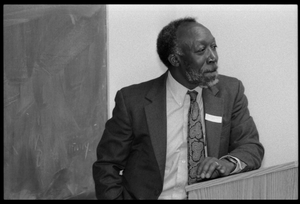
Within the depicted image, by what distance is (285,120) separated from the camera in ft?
10.2

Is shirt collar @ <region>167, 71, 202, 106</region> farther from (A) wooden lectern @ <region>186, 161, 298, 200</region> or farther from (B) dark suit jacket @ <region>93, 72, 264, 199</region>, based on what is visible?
(A) wooden lectern @ <region>186, 161, 298, 200</region>

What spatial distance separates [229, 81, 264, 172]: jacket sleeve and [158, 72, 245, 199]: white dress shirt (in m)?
0.18

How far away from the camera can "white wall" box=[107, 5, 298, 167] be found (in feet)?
10.0

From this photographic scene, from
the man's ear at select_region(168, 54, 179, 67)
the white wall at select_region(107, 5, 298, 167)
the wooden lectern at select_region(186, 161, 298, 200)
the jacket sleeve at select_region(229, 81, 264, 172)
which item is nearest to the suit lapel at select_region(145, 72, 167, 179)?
the man's ear at select_region(168, 54, 179, 67)

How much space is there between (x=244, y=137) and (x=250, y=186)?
888 mm

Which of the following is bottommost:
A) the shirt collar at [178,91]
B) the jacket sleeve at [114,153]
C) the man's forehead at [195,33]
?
the jacket sleeve at [114,153]

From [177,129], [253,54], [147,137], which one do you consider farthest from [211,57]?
[253,54]

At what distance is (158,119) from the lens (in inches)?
94.0

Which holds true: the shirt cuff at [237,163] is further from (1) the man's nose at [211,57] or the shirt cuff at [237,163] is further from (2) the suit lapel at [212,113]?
(1) the man's nose at [211,57]

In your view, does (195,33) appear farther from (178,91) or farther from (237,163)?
(237,163)

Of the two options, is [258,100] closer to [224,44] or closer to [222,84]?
[224,44]

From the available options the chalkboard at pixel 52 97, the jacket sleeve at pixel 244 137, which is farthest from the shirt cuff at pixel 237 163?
the chalkboard at pixel 52 97

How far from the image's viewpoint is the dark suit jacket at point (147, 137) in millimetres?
2334
